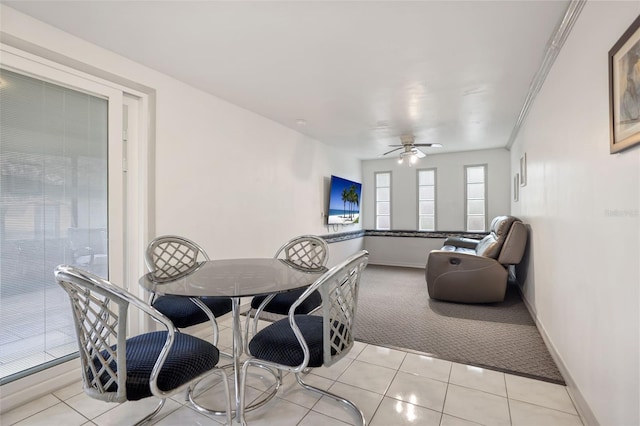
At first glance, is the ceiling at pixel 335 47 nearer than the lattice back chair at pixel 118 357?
No

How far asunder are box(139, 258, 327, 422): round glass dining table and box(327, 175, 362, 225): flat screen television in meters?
3.32

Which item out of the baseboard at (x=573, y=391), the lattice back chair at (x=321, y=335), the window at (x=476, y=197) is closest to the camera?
the lattice back chair at (x=321, y=335)

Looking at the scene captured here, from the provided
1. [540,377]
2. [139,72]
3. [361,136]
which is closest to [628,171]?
[540,377]

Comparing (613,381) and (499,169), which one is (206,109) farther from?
(499,169)

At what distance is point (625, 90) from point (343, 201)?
4.78 metres

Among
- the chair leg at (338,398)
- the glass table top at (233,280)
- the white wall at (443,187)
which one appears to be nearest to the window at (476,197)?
the white wall at (443,187)

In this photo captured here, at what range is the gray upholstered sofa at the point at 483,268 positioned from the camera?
360 cm

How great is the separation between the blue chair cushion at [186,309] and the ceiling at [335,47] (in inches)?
71.3

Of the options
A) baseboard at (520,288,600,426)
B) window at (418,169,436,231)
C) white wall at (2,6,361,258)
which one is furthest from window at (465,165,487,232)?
baseboard at (520,288,600,426)

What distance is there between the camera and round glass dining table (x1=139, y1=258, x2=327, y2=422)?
1525mm

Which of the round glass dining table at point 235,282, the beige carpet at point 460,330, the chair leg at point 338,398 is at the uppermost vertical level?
the round glass dining table at point 235,282

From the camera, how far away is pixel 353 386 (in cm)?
209

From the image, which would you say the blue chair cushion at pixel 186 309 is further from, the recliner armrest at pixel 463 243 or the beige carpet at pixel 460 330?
the recliner armrest at pixel 463 243

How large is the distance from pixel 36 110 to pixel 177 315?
64.7 inches
